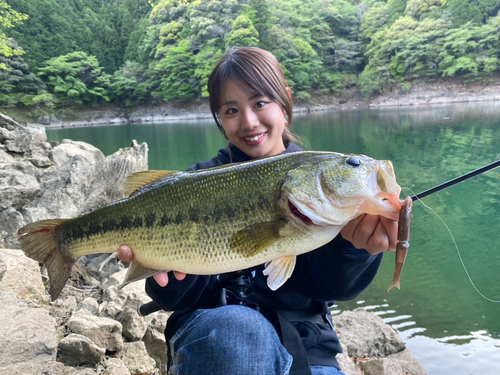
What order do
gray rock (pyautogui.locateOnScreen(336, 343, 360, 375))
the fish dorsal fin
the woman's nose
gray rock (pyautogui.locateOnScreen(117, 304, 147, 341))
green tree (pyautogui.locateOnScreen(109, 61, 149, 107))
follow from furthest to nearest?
green tree (pyautogui.locateOnScreen(109, 61, 149, 107))
gray rock (pyautogui.locateOnScreen(117, 304, 147, 341))
gray rock (pyautogui.locateOnScreen(336, 343, 360, 375))
the woman's nose
the fish dorsal fin

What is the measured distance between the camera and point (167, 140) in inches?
1076

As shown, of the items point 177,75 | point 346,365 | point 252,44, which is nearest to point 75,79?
point 177,75

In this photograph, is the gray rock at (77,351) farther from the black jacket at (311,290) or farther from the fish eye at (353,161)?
the fish eye at (353,161)

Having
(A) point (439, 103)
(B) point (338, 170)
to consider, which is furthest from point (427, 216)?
(A) point (439, 103)

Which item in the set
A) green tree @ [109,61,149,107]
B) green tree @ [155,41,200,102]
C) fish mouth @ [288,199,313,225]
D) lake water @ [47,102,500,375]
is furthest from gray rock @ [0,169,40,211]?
green tree @ [109,61,149,107]

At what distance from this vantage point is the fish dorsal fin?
215 cm

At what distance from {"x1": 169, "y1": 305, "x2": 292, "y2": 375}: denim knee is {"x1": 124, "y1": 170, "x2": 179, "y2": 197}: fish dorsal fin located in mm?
838

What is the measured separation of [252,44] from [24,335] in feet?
157

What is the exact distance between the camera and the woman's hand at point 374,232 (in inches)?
65.4

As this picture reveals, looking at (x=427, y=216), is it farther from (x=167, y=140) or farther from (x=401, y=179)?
(x=167, y=140)

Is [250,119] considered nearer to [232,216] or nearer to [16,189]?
[232,216]

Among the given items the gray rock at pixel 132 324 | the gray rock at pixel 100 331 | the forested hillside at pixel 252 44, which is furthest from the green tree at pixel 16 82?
the gray rock at pixel 100 331

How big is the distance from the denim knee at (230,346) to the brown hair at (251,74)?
61.5 inches

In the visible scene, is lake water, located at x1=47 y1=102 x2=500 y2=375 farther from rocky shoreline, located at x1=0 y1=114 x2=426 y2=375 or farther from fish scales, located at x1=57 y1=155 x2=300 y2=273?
fish scales, located at x1=57 y1=155 x2=300 y2=273
